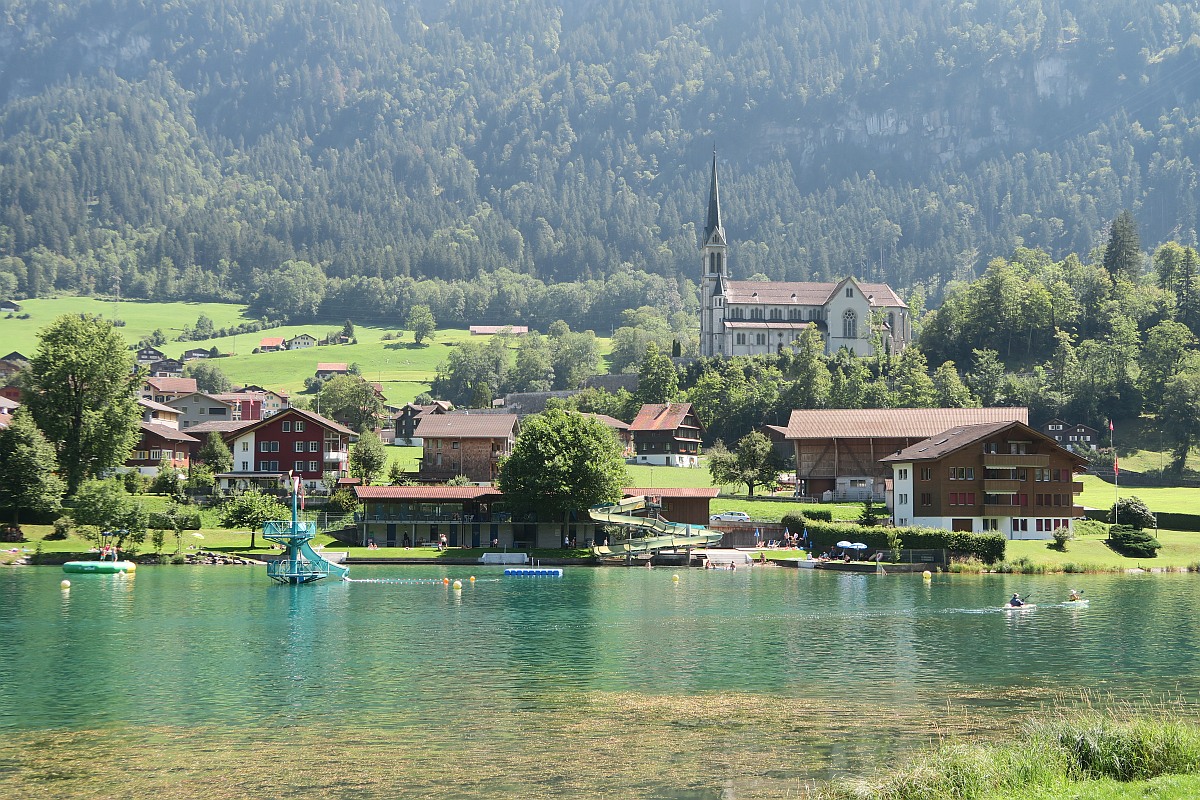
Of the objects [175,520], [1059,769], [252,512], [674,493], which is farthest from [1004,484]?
[1059,769]

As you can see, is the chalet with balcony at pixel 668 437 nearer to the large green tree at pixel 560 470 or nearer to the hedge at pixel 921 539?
the large green tree at pixel 560 470

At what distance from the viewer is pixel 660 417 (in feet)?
522

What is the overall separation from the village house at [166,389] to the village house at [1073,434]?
361ft

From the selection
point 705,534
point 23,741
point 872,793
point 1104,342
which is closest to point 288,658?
point 23,741

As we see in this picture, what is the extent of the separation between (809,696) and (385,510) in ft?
214

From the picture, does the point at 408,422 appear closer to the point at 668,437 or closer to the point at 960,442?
the point at 668,437

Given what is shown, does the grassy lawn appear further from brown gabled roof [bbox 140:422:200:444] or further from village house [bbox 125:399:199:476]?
brown gabled roof [bbox 140:422:200:444]

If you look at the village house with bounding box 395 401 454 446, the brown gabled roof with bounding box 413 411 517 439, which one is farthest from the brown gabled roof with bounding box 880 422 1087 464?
the village house with bounding box 395 401 454 446

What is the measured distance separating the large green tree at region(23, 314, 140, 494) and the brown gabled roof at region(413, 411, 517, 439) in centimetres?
2916

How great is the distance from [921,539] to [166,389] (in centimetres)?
13030

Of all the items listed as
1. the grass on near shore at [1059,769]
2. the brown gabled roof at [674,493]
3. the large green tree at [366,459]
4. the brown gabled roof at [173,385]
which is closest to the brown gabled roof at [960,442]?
the brown gabled roof at [674,493]

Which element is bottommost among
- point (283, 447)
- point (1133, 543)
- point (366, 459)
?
point (1133, 543)

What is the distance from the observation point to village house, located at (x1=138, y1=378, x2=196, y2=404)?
602ft

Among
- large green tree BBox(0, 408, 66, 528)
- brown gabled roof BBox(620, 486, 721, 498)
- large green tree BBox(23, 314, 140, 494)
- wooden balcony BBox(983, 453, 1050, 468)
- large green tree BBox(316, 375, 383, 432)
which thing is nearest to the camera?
large green tree BBox(0, 408, 66, 528)
